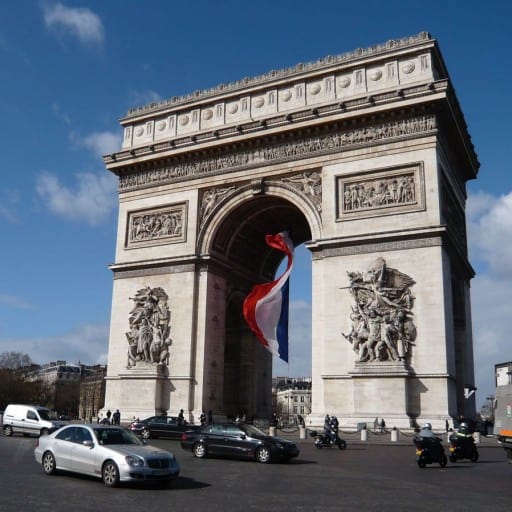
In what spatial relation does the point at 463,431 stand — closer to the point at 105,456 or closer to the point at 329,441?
the point at 329,441

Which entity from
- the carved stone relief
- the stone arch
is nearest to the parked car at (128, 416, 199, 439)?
the stone arch

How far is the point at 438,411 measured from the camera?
2508 centimetres

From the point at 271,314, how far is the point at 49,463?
60.6ft

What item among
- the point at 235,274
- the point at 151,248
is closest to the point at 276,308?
the point at 235,274

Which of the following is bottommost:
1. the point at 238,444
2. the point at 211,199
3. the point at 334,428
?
the point at 238,444

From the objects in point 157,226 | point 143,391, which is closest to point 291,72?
point 157,226

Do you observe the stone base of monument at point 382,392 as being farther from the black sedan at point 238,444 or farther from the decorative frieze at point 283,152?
the decorative frieze at point 283,152

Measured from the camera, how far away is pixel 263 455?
1762 cm

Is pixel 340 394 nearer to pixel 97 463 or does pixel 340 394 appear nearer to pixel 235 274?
pixel 235 274

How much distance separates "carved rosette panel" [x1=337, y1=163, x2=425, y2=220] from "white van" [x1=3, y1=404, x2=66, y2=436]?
15412 mm

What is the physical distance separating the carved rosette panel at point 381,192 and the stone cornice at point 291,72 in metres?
5.89

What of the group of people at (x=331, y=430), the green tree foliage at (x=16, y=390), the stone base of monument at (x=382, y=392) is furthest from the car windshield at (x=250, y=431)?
the green tree foliage at (x=16, y=390)

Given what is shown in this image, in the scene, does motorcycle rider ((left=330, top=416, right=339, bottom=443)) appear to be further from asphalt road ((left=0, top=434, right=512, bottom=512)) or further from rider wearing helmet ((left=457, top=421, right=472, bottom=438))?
rider wearing helmet ((left=457, top=421, right=472, bottom=438))

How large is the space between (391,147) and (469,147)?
7.11 m
